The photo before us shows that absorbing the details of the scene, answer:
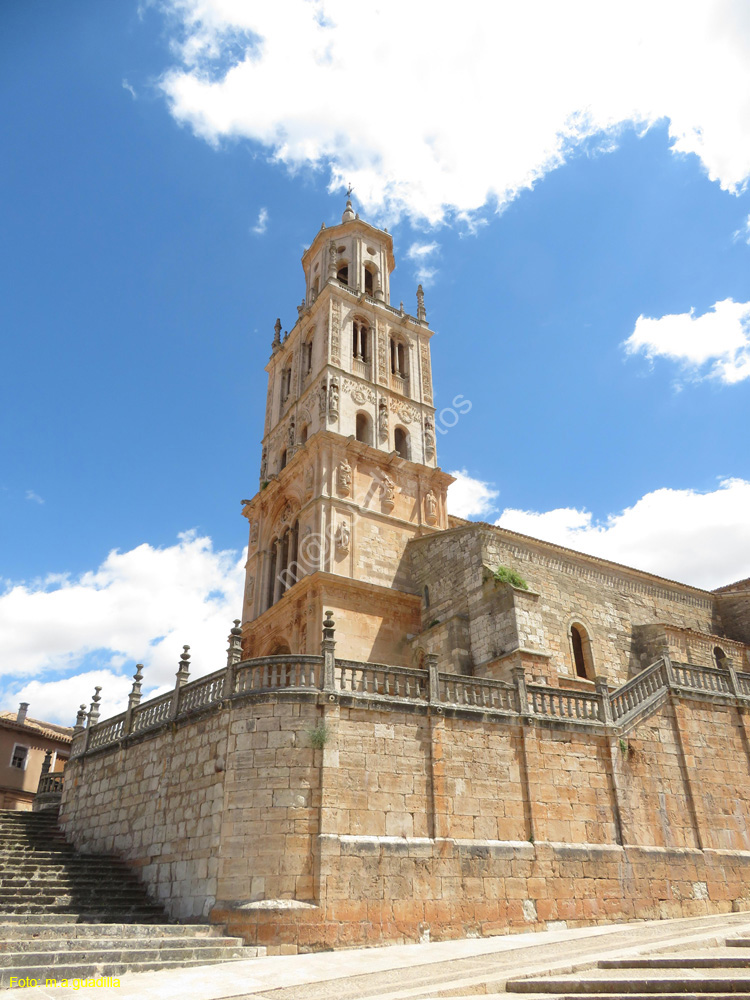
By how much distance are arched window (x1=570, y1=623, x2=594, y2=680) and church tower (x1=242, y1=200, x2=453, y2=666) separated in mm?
5503

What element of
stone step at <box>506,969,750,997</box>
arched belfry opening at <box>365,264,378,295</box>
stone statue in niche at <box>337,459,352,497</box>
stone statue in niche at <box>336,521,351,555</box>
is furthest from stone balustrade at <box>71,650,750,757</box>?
arched belfry opening at <box>365,264,378,295</box>

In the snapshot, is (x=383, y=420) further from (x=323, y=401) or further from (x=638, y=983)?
(x=638, y=983)

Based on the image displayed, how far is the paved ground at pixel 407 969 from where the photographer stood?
8.60 meters

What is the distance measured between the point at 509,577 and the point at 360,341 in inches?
591

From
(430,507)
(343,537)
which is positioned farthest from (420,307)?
(343,537)

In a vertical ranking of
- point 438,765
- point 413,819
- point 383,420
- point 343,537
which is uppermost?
point 383,420

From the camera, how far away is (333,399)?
1149 inches

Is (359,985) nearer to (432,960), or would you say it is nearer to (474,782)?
(432,960)

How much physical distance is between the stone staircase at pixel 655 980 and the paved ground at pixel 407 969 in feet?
1.12

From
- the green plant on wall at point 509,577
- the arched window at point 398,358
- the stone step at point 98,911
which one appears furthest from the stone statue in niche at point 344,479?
the stone step at point 98,911

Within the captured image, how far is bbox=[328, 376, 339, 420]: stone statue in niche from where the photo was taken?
1133 inches

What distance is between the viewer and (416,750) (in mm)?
14656

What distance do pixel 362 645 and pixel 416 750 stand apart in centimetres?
991

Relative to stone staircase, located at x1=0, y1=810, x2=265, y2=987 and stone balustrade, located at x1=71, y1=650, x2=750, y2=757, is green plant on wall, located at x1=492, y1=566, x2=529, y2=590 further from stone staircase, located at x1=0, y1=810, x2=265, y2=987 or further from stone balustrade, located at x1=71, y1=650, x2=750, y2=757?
stone staircase, located at x1=0, y1=810, x2=265, y2=987
